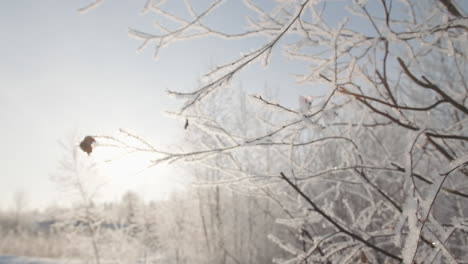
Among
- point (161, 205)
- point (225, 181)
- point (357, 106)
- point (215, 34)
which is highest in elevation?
point (215, 34)

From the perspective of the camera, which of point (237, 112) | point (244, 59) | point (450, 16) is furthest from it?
point (237, 112)

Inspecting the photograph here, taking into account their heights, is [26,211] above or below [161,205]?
below

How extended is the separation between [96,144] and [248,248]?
8.76 meters

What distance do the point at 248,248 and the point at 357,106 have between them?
835 cm

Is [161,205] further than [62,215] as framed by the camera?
Yes

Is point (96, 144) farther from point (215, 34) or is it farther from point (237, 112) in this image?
point (237, 112)

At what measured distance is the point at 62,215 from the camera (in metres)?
8.80

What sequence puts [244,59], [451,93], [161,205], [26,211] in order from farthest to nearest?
[26,211] → [161,205] → [451,93] → [244,59]

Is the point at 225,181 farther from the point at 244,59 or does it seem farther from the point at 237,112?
the point at 237,112

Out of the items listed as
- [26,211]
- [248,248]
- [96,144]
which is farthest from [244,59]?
[26,211]

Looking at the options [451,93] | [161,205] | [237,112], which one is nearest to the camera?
[451,93]

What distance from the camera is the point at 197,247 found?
9078 mm

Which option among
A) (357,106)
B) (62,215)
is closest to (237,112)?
(62,215)

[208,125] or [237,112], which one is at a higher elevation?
[237,112]
